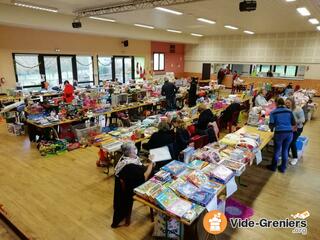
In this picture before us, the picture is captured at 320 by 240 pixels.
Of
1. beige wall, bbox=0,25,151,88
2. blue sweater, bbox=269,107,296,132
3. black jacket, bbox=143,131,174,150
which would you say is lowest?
black jacket, bbox=143,131,174,150

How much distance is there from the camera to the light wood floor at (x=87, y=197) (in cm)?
330

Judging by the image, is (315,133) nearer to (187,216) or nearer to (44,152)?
(187,216)

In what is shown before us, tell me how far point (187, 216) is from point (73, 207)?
89.4 inches

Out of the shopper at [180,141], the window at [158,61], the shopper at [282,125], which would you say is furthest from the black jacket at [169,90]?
the window at [158,61]

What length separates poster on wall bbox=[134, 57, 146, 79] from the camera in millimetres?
16000

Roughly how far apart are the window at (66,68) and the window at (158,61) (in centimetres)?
657

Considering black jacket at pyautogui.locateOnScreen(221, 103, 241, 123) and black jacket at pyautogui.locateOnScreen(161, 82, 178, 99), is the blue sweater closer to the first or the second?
black jacket at pyautogui.locateOnScreen(221, 103, 241, 123)

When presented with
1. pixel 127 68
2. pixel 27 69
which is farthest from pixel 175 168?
pixel 127 68

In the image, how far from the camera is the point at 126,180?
10.2 ft

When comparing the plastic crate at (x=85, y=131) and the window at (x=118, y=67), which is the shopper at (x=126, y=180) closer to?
the plastic crate at (x=85, y=131)

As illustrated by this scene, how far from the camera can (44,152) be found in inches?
229

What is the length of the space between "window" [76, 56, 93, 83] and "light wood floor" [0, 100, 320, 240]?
8069mm

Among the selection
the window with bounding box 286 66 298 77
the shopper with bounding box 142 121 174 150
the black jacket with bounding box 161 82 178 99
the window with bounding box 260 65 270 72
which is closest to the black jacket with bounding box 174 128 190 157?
the shopper with bounding box 142 121 174 150

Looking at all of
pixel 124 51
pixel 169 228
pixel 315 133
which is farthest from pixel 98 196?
pixel 124 51
